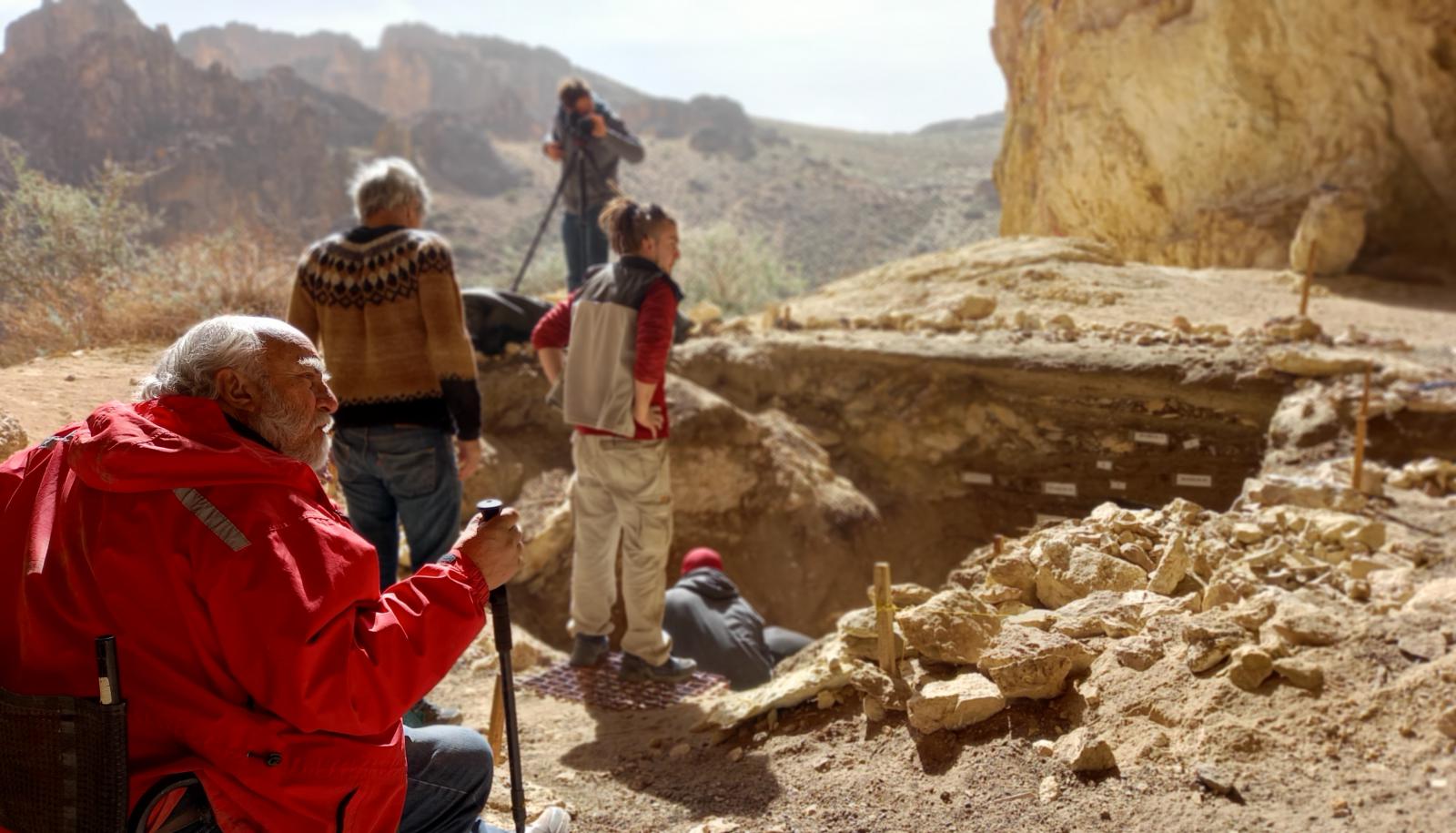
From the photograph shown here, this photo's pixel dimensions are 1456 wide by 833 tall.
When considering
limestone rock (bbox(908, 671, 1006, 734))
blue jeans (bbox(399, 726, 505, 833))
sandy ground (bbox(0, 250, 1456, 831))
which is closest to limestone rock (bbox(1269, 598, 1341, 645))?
sandy ground (bbox(0, 250, 1456, 831))

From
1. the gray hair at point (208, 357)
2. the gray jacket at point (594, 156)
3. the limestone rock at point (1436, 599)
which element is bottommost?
the limestone rock at point (1436, 599)

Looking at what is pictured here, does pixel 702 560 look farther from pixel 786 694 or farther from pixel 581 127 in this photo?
pixel 581 127

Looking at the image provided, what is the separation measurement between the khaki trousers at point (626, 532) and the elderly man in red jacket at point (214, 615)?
205 cm

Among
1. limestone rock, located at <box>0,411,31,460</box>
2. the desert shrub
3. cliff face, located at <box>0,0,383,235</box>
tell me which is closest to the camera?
limestone rock, located at <box>0,411,31,460</box>

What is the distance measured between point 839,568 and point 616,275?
3213 millimetres

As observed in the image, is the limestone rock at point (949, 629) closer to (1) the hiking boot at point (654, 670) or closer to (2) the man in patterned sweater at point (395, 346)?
(1) the hiking boot at point (654, 670)

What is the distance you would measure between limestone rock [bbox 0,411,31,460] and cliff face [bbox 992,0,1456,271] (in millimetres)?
11319

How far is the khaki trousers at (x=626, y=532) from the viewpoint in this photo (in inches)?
143

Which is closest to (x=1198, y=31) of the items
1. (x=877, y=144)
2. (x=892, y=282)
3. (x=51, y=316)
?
(x=892, y=282)

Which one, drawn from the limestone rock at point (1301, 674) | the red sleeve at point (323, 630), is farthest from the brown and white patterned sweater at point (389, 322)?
the limestone rock at point (1301, 674)

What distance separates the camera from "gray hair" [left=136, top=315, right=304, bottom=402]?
63.3 inches

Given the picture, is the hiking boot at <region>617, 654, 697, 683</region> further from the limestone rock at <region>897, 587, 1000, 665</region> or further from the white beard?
the white beard

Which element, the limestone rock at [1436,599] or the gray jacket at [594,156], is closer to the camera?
the limestone rock at [1436,599]

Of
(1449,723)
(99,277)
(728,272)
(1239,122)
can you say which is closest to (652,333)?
(1449,723)
